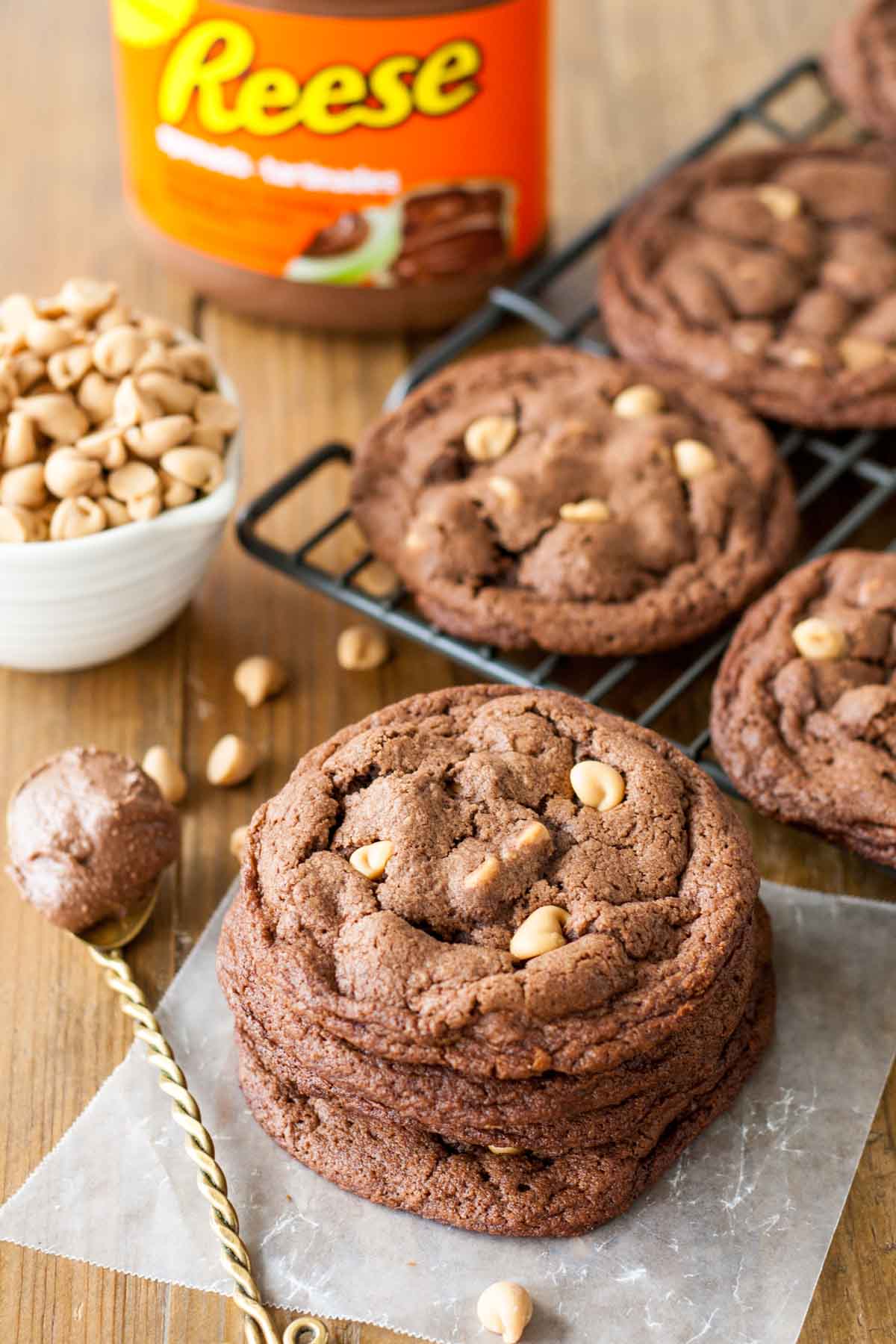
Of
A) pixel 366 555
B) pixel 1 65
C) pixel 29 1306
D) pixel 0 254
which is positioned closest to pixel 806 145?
pixel 366 555

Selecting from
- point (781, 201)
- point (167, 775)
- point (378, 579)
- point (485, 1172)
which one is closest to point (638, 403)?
point (378, 579)

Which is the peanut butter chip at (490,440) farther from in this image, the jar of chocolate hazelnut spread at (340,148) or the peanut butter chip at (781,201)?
the peanut butter chip at (781,201)

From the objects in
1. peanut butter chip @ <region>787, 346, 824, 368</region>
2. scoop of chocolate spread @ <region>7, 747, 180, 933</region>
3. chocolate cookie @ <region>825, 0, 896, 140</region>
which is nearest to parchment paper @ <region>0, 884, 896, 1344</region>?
scoop of chocolate spread @ <region>7, 747, 180, 933</region>

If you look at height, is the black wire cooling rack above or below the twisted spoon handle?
above

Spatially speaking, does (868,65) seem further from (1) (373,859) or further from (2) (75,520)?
(1) (373,859)

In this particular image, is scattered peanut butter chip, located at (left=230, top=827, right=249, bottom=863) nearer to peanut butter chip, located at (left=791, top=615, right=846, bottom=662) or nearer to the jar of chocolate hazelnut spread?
peanut butter chip, located at (left=791, top=615, right=846, bottom=662)

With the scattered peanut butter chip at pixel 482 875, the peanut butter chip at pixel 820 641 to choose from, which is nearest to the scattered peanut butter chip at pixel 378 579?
the peanut butter chip at pixel 820 641

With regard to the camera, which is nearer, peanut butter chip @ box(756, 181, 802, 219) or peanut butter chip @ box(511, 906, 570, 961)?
peanut butter chip @ box(511, 906, 570, 961)
